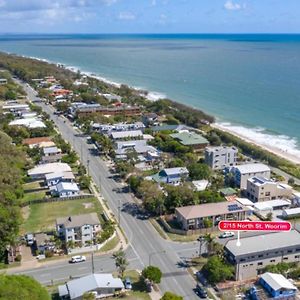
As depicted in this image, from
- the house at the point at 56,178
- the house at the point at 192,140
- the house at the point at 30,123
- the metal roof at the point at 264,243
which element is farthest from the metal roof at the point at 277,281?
the house at the point at 30,123

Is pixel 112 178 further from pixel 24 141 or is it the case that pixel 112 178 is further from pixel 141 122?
pixel 141 122

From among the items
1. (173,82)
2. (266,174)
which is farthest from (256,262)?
(173,82)

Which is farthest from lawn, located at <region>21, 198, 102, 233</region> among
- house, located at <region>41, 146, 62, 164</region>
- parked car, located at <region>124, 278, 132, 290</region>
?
house, located at <region>41, 146, 62, 164</region>

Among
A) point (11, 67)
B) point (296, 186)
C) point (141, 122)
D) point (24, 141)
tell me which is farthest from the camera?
point (11, 67)

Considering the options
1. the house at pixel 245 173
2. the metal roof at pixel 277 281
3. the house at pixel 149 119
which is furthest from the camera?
the house at pixel 149 119

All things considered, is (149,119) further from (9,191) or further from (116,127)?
(9,191)

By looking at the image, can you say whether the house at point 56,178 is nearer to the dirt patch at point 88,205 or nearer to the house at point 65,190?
the house at point 65,190
